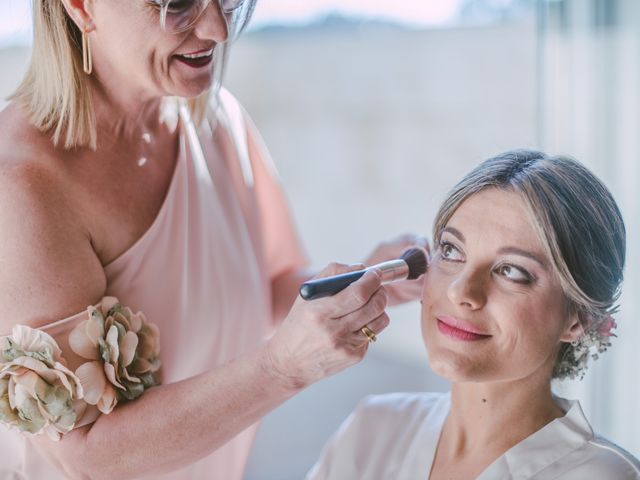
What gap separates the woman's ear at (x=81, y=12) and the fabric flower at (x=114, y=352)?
1.45ft

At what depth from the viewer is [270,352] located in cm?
128

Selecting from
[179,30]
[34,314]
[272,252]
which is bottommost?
[272,252]

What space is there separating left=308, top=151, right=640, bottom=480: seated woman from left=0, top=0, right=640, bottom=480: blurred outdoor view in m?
2.49

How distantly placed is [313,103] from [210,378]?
4.83 meters

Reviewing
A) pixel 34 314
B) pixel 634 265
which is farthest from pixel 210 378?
pixel 634 265

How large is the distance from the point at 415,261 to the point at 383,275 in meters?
0.14

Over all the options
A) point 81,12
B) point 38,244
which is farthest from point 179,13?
point 38,244

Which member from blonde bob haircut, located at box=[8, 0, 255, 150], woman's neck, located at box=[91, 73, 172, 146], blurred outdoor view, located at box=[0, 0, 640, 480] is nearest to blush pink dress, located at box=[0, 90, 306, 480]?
woman's neck, located at box=[91, 73, 172, 146]

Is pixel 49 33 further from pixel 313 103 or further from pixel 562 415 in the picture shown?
pixel 313 103

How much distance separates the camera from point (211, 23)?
4.50 ft

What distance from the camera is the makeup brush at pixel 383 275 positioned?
1205 mm

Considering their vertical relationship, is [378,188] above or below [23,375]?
below

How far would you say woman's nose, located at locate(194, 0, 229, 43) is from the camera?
1371 mm

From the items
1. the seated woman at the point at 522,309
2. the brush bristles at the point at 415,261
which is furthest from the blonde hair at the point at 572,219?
the brush bristles at the point at 415,261
